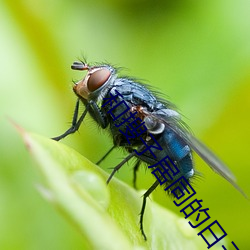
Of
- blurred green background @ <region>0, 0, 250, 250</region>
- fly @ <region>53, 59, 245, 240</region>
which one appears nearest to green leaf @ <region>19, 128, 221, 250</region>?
fly @ <region>53, 59, 245, 240</region>

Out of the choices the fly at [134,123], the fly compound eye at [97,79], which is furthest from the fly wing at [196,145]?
the fly compound eye at [97,79]

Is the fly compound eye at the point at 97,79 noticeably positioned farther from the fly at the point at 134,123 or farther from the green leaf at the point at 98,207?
the green leaf at the point at 98,207

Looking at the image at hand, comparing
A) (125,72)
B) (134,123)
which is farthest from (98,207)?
(125,72)

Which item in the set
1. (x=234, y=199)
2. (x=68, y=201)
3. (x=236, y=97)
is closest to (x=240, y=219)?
(x=234, y=199)

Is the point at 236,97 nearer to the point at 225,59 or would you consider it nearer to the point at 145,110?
the point at 225,59

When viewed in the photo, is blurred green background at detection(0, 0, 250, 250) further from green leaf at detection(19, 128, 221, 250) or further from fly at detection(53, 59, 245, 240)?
green leaf at detection(19, 128, 221, 250)
